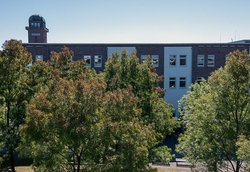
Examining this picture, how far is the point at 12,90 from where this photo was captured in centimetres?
1806

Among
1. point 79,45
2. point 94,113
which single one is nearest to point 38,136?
point 94,113

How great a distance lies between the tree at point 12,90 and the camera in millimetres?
17344

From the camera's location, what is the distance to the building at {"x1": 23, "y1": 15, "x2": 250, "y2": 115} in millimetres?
43500

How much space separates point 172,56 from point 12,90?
28.9 m

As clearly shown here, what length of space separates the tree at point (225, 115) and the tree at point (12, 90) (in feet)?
30.1

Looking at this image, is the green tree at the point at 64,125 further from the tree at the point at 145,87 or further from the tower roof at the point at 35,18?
the tower roof at the point at 35,18

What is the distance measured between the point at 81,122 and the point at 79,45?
31691mm

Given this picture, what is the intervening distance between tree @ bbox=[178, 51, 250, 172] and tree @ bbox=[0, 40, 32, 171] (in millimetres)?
9173

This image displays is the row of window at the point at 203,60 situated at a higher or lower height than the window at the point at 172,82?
higher

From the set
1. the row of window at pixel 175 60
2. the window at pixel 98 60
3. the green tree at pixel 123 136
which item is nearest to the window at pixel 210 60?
the row of window at pixel 175 60

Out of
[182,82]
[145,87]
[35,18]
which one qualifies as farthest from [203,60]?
[35,18]

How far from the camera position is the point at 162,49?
4384 centimetres

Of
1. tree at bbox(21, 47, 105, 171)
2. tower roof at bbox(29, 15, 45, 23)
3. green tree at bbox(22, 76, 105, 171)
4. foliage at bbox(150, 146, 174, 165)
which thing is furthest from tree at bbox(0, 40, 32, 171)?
tower roof at bbox(29, 15, 45, 23)

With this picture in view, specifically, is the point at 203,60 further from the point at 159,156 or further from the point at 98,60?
the point at 159,156
